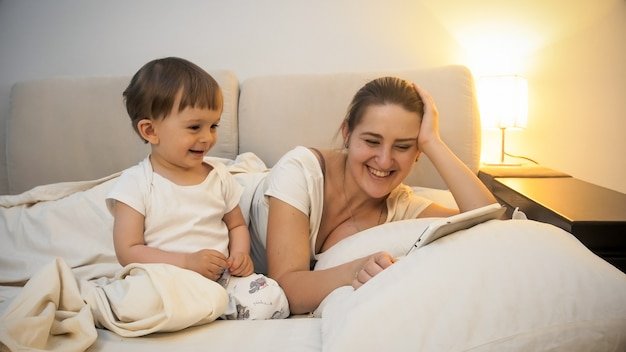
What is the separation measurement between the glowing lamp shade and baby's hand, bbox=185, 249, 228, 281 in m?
1.54

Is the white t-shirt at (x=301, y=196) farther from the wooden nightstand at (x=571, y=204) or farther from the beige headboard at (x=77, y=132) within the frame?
the beige headboard at (x=77, y=132)

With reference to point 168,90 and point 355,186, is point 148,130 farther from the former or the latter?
point 355,186

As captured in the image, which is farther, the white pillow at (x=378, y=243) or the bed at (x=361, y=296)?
the white pillow at (x=378, y=243)

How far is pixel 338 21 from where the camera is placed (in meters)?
2.29

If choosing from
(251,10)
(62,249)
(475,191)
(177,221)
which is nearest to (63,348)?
(177,221)

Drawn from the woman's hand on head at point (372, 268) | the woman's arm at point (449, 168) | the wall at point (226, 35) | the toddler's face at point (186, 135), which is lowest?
the woman's hand on head at point (372, 268)

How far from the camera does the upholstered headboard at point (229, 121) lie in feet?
6.18

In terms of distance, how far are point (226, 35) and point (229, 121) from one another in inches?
22.8

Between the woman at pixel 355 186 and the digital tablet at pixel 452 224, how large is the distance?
0.26 m

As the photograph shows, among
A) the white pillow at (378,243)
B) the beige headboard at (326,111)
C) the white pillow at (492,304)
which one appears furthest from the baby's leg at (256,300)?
the beige headboard at (326,111)

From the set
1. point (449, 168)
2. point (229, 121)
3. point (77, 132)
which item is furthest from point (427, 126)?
point (77, 132)

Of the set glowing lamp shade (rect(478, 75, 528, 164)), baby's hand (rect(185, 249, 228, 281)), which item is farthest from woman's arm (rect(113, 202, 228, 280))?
glowing lamp shade (rect(478, 75, 528, 164))

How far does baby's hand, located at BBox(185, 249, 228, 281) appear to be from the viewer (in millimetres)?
1064

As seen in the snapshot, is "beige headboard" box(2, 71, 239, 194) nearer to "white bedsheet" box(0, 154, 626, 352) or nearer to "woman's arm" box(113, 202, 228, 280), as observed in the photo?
"woman's arm" box(113, 202, 228, 280)
